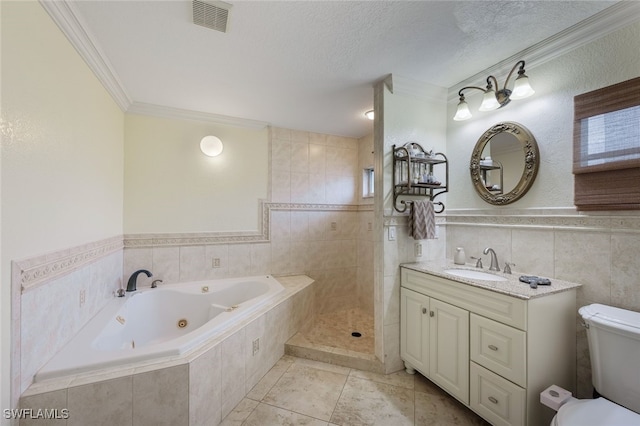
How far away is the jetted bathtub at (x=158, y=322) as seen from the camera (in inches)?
52.1

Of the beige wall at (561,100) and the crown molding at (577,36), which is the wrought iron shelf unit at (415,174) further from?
the crown molding at (577,36)

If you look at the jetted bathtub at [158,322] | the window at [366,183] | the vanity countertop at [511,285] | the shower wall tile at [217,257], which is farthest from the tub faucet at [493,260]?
the shower wall tile at [217,257]

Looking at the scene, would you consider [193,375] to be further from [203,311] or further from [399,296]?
[399,296]

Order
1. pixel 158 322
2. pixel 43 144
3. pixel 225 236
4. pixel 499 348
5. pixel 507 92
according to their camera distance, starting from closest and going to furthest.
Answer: pixel 43 144, pixel 499 348, pixel 507 92, pixel 158 322, pixel 225 236

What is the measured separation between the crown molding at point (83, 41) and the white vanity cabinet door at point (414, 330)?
2704 millimetres

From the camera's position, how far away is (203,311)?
2.51 m

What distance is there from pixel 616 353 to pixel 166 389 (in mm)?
2200

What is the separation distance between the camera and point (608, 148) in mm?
1341

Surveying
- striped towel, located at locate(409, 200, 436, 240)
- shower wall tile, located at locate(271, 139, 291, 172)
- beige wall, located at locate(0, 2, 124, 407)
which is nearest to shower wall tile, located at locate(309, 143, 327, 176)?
shower wall tile, located at locate(271, 139, 291, 172)

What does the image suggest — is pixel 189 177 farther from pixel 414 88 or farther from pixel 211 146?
pixel 414 88

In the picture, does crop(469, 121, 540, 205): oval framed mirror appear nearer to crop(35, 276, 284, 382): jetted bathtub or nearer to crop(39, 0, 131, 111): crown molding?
crop(35, 276, 284, 382): jetted bathtub

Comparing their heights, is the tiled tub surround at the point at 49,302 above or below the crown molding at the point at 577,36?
below

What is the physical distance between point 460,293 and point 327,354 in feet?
4.15

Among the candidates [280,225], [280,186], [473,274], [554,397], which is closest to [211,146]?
[280,186]
